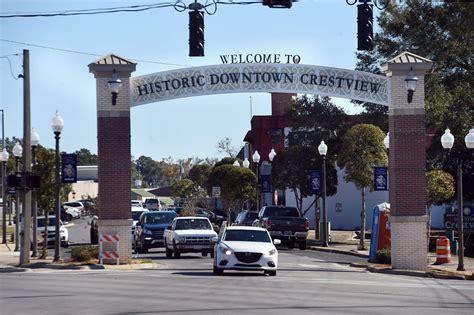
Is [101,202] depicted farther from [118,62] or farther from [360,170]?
[360,170]

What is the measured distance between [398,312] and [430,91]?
1062 inches

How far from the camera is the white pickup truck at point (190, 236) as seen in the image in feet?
111

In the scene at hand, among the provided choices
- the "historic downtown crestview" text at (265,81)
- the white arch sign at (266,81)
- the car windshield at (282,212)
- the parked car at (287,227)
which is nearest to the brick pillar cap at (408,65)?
the white arch sign at (266,81)

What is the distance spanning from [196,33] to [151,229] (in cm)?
1778

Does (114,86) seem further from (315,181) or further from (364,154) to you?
(315,181)

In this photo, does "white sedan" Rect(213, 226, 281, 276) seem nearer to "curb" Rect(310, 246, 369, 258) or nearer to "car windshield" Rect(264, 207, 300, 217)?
"curb" Rect(310, 246, 369, 258)

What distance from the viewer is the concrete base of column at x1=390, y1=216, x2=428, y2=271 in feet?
94.9

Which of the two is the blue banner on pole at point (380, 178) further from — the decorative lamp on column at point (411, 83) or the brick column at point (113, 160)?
the brick column at point (113, 160)

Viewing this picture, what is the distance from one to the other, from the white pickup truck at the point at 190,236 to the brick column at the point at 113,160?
15.2 feet

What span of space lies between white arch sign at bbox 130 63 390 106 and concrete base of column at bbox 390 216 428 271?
5023 millimetres

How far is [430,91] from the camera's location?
42.0 meters

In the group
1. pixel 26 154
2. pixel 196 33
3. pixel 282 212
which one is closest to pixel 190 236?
pixel 26 154

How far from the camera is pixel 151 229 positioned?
3884 cm

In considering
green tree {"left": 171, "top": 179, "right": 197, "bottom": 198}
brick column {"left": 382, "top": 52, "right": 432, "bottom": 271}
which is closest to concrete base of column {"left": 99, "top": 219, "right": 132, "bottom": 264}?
brick column {"left": 382, "top": 52, "right": 432, "bottom": 271}
